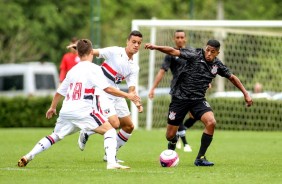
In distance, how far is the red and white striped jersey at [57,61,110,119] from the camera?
12695mm

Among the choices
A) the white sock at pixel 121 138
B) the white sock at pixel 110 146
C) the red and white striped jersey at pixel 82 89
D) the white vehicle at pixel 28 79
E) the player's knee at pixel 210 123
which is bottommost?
the white vehicle at pixel 28 79

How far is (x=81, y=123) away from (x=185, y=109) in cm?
222

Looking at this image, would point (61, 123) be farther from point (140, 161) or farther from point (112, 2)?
point (112, 2)

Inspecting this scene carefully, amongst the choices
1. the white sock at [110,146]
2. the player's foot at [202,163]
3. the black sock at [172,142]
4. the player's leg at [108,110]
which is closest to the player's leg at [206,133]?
the player's foot at [202,163]

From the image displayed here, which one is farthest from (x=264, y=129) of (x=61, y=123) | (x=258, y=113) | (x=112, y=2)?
(x=112, y=2)

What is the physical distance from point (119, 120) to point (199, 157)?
1.77 metres

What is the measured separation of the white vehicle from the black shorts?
23.8 metres

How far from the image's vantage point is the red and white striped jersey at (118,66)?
47.5 feet

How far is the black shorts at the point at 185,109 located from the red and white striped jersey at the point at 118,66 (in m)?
0.79

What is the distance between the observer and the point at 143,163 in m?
14.4

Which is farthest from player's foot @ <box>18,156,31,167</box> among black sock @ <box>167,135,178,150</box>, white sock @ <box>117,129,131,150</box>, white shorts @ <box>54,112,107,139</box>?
black sock @ <box>167,135,178,150</box>

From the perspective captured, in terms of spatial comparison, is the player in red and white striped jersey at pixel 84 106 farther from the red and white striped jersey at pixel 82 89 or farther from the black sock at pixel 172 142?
the black sock at pixel 172 142

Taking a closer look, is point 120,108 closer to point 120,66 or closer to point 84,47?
point 120,66

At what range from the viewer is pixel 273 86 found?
27.9 meters
